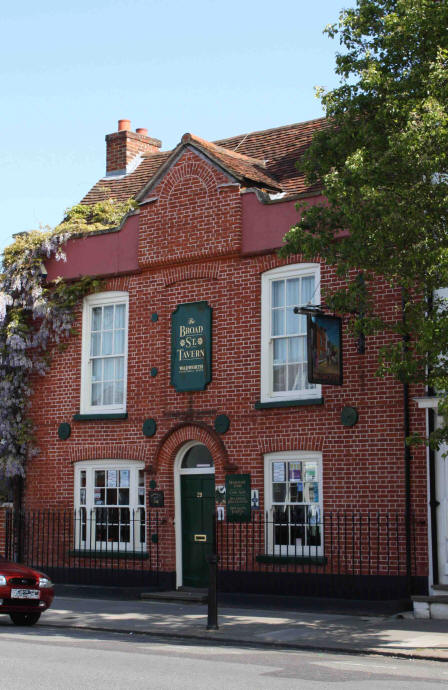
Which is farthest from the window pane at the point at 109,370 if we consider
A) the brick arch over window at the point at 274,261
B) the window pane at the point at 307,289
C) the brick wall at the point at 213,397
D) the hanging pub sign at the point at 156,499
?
the window pane at the point at 307,289

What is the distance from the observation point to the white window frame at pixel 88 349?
20.3 m

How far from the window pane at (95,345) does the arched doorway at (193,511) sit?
310 centimetres

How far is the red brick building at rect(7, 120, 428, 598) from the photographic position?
54.5ft

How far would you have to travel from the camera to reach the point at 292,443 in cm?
1758

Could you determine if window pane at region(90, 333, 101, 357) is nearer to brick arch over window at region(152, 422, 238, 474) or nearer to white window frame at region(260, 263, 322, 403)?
brick arch over window at region(152, 422, 238, 474)

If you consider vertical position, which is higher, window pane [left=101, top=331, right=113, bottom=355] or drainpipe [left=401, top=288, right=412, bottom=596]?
window pane [left=101, top=331, right=113, bottom=355]

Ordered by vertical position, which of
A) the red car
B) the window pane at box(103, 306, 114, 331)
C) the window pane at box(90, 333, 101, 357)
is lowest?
the red car

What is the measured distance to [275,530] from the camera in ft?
58.1

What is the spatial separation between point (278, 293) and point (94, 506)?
596 centimetres

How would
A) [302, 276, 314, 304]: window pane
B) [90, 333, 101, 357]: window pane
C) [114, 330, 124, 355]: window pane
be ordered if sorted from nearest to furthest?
[302, 276, 314, 304]: window pane
[114, 330, 124, 355]: window pane
[90, 333, 101, 357]: window pane

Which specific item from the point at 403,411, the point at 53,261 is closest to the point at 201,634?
the point at 403,411

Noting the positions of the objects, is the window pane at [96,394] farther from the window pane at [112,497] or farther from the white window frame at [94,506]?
the window pane at [112,497]

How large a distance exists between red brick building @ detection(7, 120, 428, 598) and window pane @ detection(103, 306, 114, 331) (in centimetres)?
3

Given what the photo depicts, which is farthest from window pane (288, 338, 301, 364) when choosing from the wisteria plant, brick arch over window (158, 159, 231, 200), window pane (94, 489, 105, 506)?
window pane (94, 489, 105, 506)
